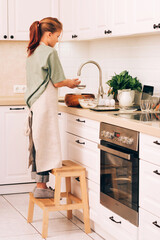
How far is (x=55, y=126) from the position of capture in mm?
3531

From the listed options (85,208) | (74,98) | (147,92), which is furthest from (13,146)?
(147,92)

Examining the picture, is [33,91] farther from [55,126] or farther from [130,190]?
[130,190]

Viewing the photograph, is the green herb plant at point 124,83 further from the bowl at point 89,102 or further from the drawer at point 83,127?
the drawer at point 83,127

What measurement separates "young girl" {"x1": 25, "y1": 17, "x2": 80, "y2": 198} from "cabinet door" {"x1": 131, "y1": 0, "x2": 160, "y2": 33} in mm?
630

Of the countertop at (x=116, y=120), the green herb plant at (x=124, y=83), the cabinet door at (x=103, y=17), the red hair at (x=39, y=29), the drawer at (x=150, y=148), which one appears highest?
the cabinet door at (x=103, y=17)

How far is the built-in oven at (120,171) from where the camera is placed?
285cm

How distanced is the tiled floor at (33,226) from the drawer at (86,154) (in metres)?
0.45

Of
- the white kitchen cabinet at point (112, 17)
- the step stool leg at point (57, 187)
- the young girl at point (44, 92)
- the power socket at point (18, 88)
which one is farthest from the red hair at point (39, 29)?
the power socket at point (18, 88)

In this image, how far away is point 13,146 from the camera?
181 inches

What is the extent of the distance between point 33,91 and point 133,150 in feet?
3.47

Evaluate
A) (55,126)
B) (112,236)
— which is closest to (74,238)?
(112,236)

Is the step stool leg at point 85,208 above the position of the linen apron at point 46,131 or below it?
below

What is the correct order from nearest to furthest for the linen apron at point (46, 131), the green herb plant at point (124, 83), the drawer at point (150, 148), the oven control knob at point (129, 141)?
the drawer at point (150, 148) < the oven control knob at point (129, 141) < the linen apron at point (46, 131) < the green herb plant at point (124, 83)

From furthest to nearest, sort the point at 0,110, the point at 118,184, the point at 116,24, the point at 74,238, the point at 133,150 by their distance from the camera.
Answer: the point at 0,110 → the point at 116,24 → the point at 74,238 → the point at 118,184 → the point at 133,150
